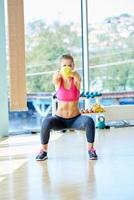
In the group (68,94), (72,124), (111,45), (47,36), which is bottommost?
(72,124)

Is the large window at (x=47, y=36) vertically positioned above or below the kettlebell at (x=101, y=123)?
above

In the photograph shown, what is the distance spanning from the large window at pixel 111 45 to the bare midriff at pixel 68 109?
233 cm

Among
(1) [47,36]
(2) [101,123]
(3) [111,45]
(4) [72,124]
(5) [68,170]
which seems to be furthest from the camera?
(3) [111,45]

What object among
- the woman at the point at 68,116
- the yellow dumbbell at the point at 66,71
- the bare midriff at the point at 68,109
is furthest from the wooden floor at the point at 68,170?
the yellow dumbbell at the point at 66,71

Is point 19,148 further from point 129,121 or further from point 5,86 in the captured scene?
point 129,121

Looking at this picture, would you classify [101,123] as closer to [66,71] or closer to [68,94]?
[68,94]

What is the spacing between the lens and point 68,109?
3.72 m

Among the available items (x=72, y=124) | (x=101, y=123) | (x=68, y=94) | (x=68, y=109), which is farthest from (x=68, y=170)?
(x=101, y=123)

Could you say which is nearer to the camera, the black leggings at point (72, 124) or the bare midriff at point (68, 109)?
the black leggings at point (72, 124)

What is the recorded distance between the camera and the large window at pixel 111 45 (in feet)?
19.7

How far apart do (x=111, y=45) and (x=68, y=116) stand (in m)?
2.75

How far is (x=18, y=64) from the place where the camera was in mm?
5211

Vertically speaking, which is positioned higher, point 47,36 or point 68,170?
point 47,36

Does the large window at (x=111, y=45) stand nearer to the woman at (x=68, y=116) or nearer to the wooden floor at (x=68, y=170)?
the wooden floor at (x=68, y=170)
